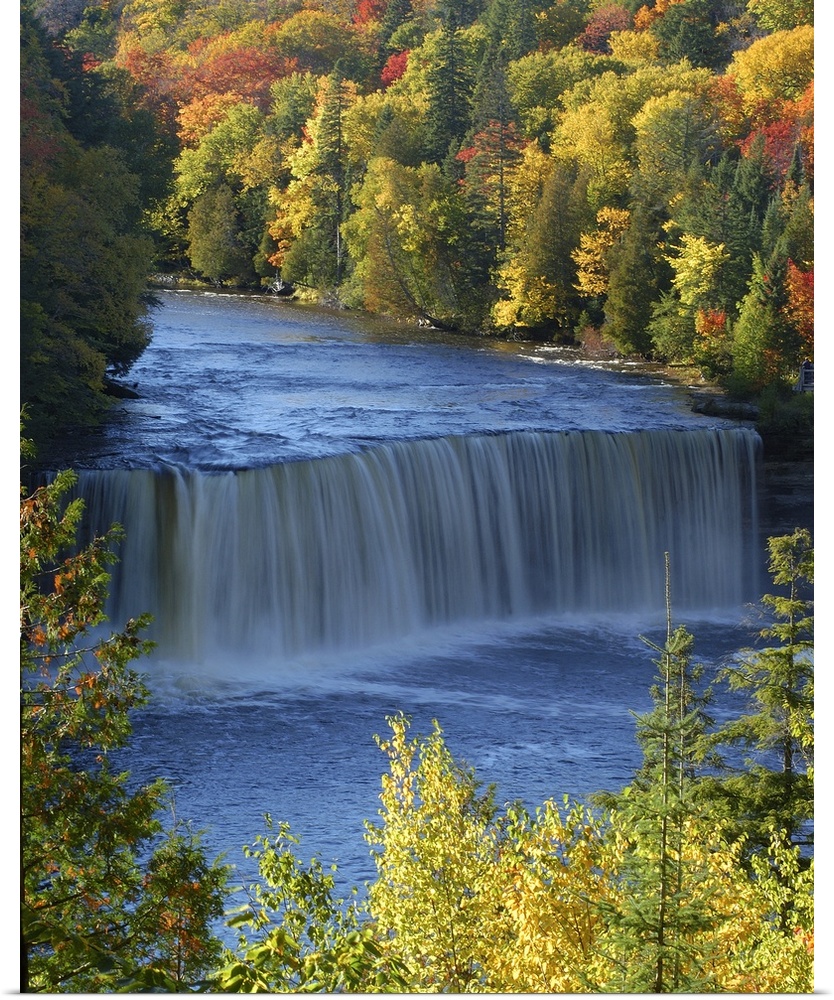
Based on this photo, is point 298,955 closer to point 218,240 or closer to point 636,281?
point 636,281

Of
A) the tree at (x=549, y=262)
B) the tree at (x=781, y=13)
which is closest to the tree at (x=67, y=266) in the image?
the tree at (x=781, y=13)

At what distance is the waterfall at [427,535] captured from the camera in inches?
560

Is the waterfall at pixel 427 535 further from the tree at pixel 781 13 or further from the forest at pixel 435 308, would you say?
the tree at pixel 781 13

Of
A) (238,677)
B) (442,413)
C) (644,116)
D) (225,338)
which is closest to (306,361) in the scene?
(225,338)

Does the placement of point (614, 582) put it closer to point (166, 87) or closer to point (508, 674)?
point (508, 674)

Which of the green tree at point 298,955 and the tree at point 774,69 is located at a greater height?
the tree at point 774,69

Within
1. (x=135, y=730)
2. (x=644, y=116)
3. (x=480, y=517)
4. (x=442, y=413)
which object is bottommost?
(x=135, y=730)

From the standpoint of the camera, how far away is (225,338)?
23.3m

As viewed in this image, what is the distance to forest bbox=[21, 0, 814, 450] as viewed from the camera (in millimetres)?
16719

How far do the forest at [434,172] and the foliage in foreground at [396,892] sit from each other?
8.13 meters

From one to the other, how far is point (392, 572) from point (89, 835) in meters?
9.62

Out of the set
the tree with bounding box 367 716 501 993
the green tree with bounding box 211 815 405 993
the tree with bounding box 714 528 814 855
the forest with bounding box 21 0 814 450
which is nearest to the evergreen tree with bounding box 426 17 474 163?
the forest with bounding box 21 0 814 450

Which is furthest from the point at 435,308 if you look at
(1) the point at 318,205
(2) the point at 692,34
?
(2) the point at 692,34
